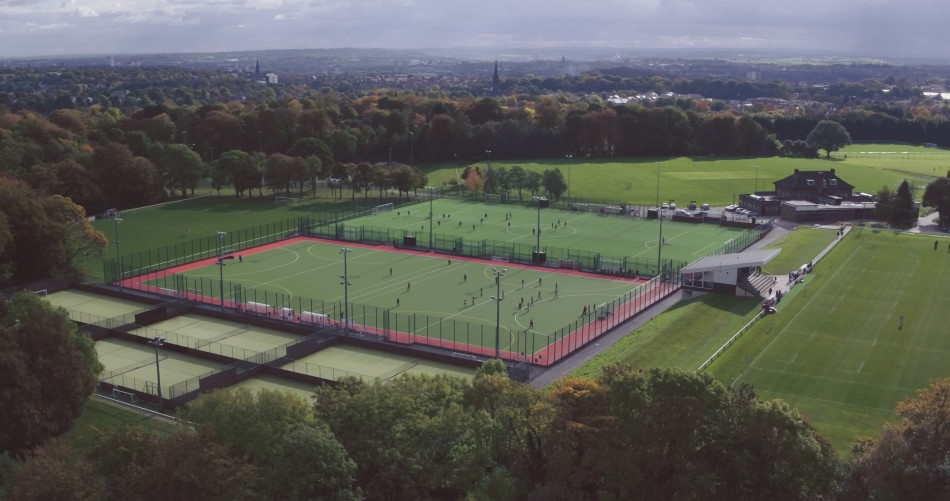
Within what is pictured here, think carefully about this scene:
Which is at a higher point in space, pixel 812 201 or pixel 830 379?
pixel 812 201

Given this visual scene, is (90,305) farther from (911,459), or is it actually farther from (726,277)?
(911,459)

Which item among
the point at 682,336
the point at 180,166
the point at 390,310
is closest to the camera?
the point at 682,336

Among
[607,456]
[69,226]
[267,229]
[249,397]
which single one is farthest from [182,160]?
[607,456]

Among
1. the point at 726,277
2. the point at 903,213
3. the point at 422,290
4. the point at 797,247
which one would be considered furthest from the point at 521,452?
the point at 903,213

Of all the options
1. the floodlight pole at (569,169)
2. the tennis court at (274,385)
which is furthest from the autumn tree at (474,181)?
the tennis court at (274,385)

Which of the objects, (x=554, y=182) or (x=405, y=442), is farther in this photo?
(x=554, y=182)

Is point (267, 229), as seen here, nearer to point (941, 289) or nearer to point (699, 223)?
point (699, 223)
